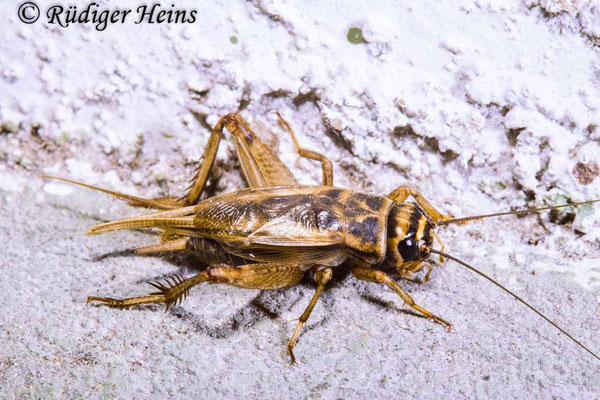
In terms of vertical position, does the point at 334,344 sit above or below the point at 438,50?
below

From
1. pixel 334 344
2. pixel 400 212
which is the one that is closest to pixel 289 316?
pixel 334 344

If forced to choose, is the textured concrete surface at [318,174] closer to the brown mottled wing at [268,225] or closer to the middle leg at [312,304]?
the middle leg at [312,304]

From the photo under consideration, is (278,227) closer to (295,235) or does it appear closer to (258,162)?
(295,235)

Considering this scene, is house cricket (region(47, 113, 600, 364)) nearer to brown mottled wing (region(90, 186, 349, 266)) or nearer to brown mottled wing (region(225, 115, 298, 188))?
brown mottled wing (region(90, 186, 349, 266))

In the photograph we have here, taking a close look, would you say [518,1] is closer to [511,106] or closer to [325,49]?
[511,106]

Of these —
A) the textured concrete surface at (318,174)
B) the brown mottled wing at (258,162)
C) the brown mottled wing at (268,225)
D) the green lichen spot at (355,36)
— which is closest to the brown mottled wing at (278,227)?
the brown mottled wing at (268,225)

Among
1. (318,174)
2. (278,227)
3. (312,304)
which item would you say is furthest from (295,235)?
(318,174)
